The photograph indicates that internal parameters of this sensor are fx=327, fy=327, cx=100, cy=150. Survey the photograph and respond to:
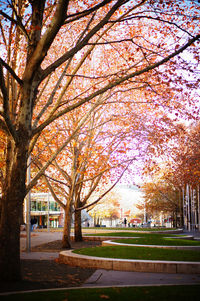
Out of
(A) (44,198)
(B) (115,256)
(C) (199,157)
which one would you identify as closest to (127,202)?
(A) (44,198)

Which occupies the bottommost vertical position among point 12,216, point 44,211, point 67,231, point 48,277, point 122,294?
point 44,211

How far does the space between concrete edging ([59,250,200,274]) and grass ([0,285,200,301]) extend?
227 cm

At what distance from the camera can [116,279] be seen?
24.4ft

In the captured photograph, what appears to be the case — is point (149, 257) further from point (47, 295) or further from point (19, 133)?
point (19, 133)

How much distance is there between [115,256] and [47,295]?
441 cm

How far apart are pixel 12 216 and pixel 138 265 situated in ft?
11.7

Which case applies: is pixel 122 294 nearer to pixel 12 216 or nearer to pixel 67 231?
pixel 12 216

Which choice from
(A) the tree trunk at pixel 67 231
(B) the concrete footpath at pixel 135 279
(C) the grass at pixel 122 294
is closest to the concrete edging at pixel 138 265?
(B) the concrete footpath at pixel 135 279

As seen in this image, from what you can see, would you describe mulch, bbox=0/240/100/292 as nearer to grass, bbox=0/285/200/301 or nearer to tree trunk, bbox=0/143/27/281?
tree trunk, bbox=0/143/27/281

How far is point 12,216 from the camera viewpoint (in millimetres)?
7105

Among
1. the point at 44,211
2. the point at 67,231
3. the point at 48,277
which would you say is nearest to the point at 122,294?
the point at 48,277

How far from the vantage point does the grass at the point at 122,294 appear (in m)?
5.12

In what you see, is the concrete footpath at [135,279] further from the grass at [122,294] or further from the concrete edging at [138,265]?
the grass at [122,294]

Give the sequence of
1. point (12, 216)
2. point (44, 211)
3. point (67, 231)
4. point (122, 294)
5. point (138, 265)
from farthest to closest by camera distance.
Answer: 1. point (44, 211)
2. point (67, 231)
3. point (138, 265)
4. point (12, 216)
5. point (122, 294)
